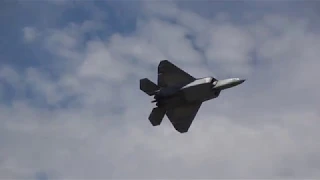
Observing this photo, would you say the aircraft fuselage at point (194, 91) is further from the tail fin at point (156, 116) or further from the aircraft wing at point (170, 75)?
the tail fin at point (156, 116)

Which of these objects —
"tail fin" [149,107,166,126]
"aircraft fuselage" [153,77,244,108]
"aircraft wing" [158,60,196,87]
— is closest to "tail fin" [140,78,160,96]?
"aircraft wing" [158,60,196,87]

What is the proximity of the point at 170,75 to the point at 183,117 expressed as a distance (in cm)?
689

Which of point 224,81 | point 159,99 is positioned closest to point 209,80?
point 224,81

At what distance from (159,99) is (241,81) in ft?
39.5

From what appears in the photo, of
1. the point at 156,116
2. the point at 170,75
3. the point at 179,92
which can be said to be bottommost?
the point at 156,116

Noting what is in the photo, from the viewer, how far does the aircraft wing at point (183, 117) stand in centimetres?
7606

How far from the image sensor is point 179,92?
71.6 meters

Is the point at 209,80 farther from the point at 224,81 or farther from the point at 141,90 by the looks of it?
the point at 141,90

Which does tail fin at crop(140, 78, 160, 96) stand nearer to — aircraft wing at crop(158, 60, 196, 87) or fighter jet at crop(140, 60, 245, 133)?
fighter jet at crop(140, 60, 245, 133)

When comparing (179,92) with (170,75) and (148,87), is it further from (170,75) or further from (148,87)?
(148,87)

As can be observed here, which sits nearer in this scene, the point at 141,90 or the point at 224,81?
the point at 224,81

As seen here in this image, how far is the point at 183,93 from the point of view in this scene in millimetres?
71438

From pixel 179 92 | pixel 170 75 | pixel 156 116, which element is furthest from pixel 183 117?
pixel 170 75

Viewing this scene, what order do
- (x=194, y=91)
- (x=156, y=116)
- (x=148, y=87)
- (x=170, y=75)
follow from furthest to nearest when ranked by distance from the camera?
1. (x=156, y=116)
2. (x=148, y=87)
3. (x=170, y=75)
4. (x=194, y=91)
